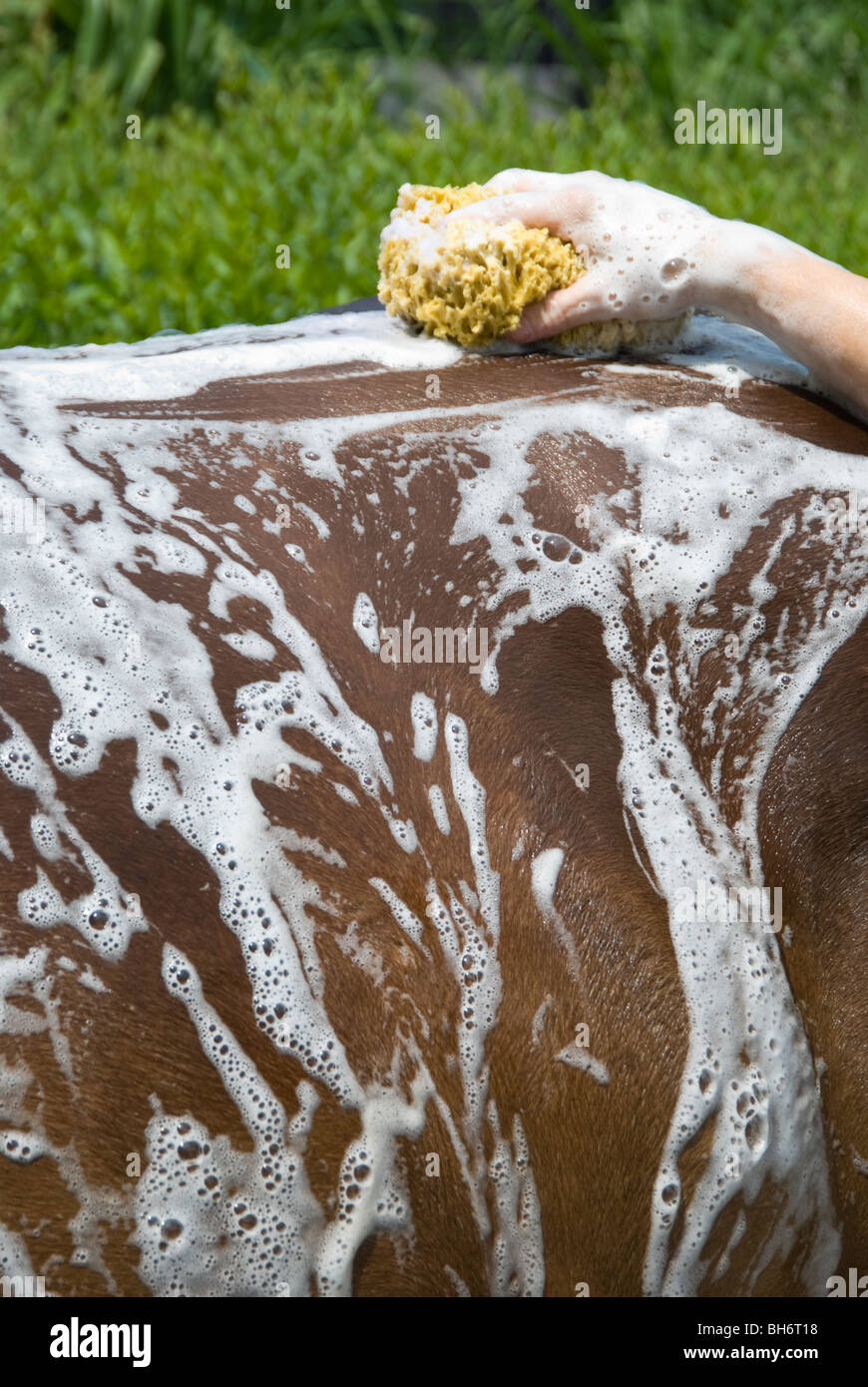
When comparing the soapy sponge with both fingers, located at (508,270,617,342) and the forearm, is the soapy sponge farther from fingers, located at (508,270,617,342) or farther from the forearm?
the forearm

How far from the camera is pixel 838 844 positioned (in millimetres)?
1456

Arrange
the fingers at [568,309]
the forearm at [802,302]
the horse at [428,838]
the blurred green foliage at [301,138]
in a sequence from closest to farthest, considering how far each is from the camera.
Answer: the horse at [428,838]
the forearm at [802,302]
the fingers at [568,309]
the blurred green foliage at [301,138]

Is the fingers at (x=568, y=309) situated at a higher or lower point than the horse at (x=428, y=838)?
higher

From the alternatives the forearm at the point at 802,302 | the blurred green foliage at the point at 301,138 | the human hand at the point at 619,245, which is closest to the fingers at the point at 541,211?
the human hand at the point at 619,245

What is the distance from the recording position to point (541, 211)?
5.44ft

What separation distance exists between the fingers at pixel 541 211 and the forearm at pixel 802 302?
0.18 m

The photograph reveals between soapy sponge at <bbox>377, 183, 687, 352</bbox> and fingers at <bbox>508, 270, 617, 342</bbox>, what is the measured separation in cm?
1

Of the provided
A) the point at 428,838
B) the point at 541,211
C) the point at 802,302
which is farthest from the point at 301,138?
the point at 428,838

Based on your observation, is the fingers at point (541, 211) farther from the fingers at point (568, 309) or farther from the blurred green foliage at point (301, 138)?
the blurred green foliage at point (301, 138)

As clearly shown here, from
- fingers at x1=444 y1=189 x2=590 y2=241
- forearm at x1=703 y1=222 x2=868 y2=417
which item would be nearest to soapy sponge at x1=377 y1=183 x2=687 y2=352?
fingers at x1=444 y1=189 x2=590 y2=241

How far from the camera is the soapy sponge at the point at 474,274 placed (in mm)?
1631

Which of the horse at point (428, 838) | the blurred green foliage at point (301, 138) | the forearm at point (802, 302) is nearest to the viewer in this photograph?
the horse at point (428, 838)

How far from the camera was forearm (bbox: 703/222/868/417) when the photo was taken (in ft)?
5.05
